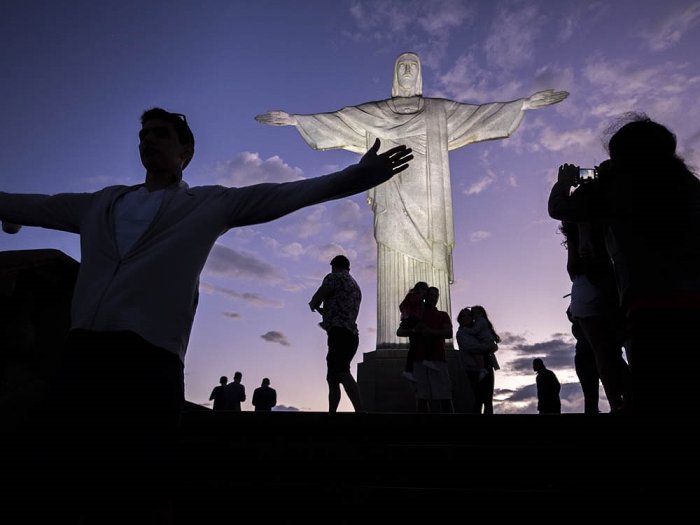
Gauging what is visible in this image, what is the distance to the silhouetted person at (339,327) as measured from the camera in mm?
4906

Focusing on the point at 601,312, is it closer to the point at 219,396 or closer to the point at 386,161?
the point at 386,161

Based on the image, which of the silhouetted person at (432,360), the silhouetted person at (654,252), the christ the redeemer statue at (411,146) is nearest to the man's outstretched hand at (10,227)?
the silhouetted person at (654,252)

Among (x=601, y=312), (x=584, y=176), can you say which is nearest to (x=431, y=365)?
(x=601, y=312)

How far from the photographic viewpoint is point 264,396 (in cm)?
1055

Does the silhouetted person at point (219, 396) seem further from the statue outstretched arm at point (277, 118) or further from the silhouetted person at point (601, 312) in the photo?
the silhouetted person at point (601, 312)

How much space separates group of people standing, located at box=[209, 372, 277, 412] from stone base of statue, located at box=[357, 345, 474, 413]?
9.10 ft

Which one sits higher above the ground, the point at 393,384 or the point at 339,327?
the point at 339,327

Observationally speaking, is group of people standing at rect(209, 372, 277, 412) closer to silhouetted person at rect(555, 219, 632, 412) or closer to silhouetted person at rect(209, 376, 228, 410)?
silhouetted person at rect(209, 376, 228, 410)

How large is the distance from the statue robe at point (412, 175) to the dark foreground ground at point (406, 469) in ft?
18.4

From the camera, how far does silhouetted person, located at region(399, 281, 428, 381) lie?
18.1ft

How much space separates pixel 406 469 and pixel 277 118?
8483 mm

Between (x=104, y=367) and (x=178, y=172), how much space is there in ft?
2.31

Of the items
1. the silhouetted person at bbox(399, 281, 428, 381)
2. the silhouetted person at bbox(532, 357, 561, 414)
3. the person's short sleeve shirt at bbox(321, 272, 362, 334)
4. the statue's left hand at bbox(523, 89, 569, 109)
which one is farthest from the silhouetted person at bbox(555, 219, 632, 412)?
the statue's left hand at bbox(523, 89, 569, 109)

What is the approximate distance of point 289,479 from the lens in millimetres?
2574
